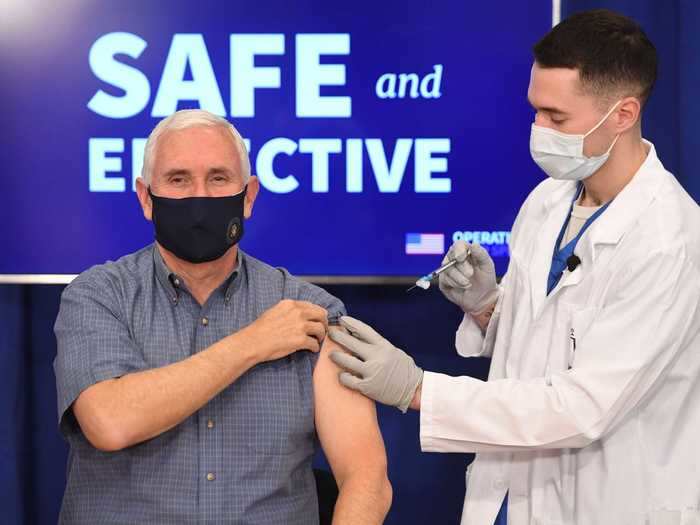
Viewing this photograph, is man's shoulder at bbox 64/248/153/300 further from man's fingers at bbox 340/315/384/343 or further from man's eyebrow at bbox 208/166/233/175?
man's fingers at bbox 340/315/384/343

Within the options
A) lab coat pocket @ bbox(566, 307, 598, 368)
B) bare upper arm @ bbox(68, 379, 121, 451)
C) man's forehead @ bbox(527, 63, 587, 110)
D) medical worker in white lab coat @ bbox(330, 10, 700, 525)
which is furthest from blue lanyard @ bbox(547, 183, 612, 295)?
bare upper arm @ bbox(68, 379, 121, 451)

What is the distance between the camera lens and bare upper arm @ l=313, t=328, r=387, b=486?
1.99m

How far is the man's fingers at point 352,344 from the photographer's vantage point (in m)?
2.02

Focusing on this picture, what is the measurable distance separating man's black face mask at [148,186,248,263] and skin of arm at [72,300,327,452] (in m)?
0.20

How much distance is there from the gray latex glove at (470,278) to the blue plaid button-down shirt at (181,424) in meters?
0.50

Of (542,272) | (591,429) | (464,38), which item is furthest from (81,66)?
(591,429)

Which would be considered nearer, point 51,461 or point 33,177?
point 33,177

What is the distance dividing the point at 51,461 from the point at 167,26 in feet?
4.91

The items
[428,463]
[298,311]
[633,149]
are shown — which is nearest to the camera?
[298,311]

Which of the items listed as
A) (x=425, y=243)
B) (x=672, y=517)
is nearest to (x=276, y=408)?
(x=672, y=517)

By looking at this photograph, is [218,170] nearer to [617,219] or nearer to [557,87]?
[557,87]

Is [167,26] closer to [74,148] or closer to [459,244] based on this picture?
[74,148]

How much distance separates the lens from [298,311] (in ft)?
6.30

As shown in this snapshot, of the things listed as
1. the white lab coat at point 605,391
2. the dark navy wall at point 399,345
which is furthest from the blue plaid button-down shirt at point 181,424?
the dark navy wall at point 399,345
